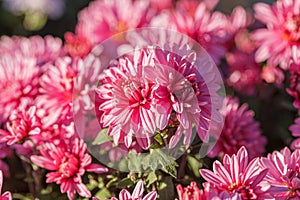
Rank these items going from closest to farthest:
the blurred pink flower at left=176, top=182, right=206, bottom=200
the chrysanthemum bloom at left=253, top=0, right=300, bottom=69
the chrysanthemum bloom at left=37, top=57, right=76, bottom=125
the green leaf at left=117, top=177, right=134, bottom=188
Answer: the blurred pink flower at left=176, top=182, right=206, bottom=200 < the green leaf at left=117, top=177, right=134, bottom=188 < the chrysanthemum bloom at left=37, top=57, right=76, bottom=125 < the chrysanthemum bloom at left=253, top=0, right=300, bottom=69

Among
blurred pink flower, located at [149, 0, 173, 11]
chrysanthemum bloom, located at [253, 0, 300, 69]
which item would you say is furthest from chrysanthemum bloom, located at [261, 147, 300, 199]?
blurred pink flower, located at [149, 0, 173, 11]

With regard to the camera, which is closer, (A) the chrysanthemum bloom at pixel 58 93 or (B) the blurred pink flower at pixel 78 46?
(A) the chrysanthemum bloom at pixel 58 93

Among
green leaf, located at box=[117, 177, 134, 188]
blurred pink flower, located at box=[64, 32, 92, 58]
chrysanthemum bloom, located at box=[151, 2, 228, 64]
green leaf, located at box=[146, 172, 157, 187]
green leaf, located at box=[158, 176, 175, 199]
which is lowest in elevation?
green leaf, located at box=[158, 176, 175, 199]

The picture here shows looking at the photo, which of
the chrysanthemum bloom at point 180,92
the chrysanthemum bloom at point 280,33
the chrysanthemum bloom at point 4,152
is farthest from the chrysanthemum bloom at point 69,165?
the chrysanthemum bloom at point 280,33

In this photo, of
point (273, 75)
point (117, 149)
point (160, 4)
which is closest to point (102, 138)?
point (117, 149)

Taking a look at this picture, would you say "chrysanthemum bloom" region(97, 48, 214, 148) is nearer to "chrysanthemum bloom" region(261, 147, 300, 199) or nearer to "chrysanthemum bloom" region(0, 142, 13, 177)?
"chrysanthemum bloom" region(261, 147, 300, 199)

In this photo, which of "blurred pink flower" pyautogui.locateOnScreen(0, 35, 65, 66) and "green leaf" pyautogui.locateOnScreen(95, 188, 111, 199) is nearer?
"green leaf" pyautogui.locateOnScreen(95, 188, 111, 199)

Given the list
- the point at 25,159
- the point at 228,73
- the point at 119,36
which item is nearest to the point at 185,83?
the point at 25,159

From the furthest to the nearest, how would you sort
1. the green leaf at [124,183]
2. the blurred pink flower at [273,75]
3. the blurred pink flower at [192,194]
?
the blurred pink flower at [273,75] → the green leaf at [124,183] → the blurred pink flower at [192,194]

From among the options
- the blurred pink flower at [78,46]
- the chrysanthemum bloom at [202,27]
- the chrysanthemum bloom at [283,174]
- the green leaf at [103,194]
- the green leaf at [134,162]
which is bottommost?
the chrysanthemum bloom at [283,174]

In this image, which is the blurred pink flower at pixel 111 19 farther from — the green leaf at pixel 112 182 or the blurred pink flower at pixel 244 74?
the green leaf at pixel 112 182
